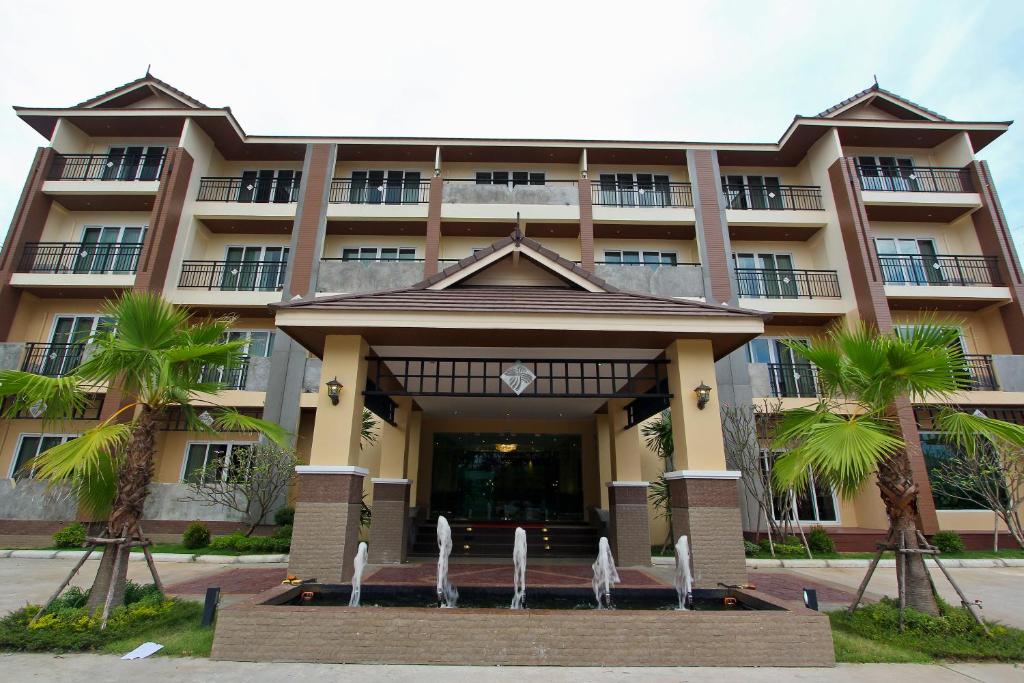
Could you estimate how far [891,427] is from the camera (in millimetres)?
6914

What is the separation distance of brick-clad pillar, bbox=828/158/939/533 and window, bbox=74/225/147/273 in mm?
24103

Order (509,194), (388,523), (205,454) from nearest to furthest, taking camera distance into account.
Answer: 1. (388,523)
2. (205,454)
3. (509,194)

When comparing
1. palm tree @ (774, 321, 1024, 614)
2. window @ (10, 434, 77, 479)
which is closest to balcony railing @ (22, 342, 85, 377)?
window @ (10, 434, 77, 479)

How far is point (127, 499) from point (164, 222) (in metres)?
14.0

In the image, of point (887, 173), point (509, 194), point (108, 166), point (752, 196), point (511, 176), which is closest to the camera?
point (509, 194)

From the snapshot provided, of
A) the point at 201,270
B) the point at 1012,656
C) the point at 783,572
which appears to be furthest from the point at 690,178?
the point at 201,270

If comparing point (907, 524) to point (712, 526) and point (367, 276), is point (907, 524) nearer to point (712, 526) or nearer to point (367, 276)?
point (712, 526)

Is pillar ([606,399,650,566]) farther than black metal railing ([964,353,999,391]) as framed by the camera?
No

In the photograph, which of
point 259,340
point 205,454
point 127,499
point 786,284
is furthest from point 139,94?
point 786,284

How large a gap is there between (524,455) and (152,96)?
19.4 meters

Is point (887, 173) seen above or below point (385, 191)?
above

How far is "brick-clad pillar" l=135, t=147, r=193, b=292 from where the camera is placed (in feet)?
55.3

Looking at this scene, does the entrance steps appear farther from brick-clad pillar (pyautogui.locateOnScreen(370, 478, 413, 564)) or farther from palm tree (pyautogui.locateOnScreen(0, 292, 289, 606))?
palm tree (pyautogui.locateOnScreen(0, 292, 289, 606))

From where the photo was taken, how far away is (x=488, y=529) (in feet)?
46.2
